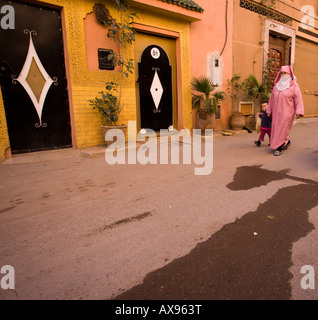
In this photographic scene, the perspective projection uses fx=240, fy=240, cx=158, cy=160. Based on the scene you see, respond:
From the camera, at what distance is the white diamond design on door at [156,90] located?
270 inches

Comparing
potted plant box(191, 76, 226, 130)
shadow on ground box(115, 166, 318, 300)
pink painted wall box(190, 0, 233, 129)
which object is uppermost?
pink painted wall box(190, 0, 233, 129)

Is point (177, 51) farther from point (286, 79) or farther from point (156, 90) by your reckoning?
point (286, 79)

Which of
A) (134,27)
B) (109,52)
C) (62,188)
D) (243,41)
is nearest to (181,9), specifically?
(134,27)

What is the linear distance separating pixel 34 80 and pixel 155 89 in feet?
10.4

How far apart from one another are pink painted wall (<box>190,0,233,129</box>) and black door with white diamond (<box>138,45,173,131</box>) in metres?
1.09

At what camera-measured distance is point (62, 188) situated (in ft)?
10.4

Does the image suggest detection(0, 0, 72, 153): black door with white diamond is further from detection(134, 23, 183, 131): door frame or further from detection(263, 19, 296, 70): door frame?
detection(263, 19, 296, 70): door frame

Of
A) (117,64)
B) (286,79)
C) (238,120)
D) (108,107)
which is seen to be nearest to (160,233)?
(108,107)

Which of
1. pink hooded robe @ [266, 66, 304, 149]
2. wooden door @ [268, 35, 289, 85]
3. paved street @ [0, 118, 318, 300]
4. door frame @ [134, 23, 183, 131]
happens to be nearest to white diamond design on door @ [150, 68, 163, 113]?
door frame @ [134, 23, 183, 131]

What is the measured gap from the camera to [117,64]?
5.89m

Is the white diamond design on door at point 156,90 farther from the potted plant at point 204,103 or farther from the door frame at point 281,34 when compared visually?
the door frame at point 281,34

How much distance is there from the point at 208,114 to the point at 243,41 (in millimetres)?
3850

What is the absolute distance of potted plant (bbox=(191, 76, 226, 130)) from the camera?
23.2 ft

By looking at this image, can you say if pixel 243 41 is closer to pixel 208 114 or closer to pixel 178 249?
pixel 208 114
